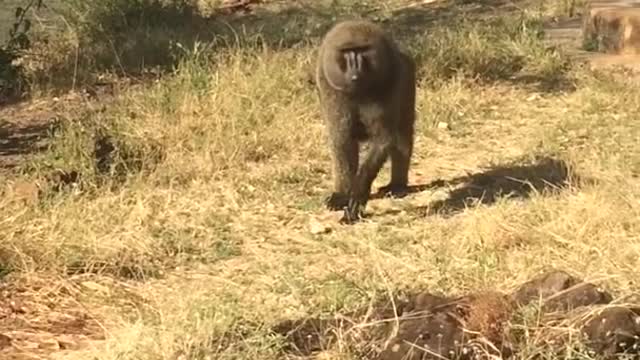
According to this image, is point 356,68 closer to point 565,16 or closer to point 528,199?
point 528,199

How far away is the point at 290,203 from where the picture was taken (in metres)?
6.93

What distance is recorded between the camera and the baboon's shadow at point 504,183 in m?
6.66

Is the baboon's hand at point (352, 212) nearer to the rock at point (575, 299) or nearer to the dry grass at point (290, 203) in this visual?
the dry grass at point (290, 203)

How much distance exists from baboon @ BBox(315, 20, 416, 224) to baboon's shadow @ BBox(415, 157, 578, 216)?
40 cm

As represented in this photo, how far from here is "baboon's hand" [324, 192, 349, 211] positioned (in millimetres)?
6746

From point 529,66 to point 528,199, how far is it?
11.4 feet

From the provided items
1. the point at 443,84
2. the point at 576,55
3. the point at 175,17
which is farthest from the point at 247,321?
the point at 175,17

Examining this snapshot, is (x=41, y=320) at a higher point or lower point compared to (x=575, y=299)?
lower

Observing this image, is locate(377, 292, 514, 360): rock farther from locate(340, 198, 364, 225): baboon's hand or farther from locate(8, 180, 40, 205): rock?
locate(8, 180, 40, 205): rock

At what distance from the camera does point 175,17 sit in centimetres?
1235

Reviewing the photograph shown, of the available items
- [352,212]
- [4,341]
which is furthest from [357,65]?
[4,341]

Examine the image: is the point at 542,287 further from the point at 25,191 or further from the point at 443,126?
the point at 443,126

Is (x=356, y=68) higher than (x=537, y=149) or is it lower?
higher

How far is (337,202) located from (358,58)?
857mm
